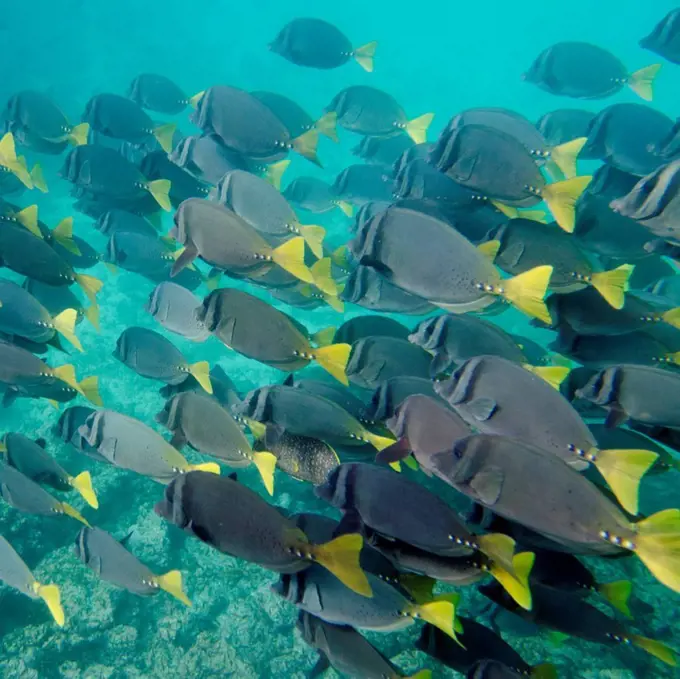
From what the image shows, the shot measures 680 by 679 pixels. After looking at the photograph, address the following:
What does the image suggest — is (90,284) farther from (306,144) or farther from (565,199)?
(565,199)

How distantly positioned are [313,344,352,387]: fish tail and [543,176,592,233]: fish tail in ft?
4.51

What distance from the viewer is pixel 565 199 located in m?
2.78

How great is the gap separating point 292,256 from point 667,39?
15.9 ft

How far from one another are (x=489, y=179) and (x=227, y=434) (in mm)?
2156

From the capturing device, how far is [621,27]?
202 feet

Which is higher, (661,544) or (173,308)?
(661,544)

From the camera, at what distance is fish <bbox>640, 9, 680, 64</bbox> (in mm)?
5043

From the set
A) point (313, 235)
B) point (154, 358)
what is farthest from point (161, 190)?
point (313, 235)

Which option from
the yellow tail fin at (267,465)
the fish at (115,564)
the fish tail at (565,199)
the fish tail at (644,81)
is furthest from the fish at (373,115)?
the fish at (115,564)

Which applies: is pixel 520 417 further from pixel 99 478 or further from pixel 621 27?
pixel 621 27

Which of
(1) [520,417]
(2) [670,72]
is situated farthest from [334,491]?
(2) [670,72]

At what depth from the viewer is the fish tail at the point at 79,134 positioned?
5.47 meters

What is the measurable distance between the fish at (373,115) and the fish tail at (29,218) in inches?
140

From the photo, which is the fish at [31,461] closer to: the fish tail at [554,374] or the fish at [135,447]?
the fish at [135,447]
